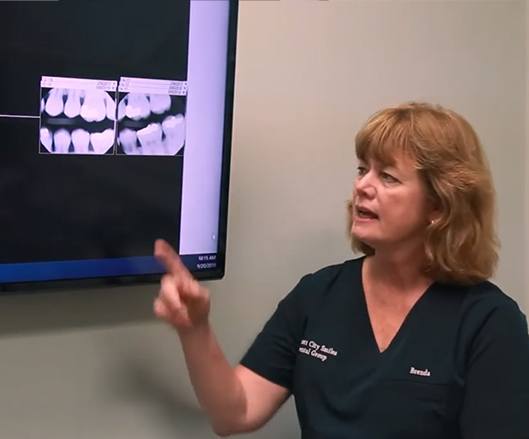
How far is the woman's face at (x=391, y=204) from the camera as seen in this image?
5.16ft

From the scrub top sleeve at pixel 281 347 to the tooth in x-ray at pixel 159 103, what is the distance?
487 mm

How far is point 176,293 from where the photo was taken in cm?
135

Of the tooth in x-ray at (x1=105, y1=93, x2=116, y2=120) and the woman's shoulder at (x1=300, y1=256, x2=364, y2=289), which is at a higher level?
the tooth in x-ray at (x1=105, y1=93, x2=116, y2=120)

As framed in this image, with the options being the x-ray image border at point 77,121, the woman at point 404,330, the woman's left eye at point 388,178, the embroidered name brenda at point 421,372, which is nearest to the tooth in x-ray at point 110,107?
the x-ray image border at point 77,121

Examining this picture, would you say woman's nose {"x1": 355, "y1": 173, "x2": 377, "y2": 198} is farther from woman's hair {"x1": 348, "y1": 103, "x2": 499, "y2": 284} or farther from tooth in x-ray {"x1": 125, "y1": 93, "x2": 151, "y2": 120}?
tooth in x-ray {"x1": 125, "y1": 93, "x2": 151, "y2": 120}

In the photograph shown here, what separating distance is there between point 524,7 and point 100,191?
4.42ft

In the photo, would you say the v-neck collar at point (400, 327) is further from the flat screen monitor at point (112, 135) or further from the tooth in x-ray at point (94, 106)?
the tooth in x-ray at point (94, 106)

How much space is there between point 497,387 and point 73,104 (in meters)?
0.91

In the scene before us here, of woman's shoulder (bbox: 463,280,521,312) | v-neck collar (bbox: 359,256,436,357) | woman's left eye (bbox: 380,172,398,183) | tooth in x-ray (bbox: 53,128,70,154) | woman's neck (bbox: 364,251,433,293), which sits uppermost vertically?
tooth in x-ray (bbox: 53,128,70,154)

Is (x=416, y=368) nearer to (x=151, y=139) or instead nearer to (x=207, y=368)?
(x=207, y=368)

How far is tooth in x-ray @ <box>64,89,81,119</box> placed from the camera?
141cm

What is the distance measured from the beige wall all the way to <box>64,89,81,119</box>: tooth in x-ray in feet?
1.16

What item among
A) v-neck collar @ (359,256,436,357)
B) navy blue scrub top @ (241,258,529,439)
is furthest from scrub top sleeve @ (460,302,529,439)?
v-neck collar @ (359,256,436,357)

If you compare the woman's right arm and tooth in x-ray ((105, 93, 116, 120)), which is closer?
the woman's right arm
